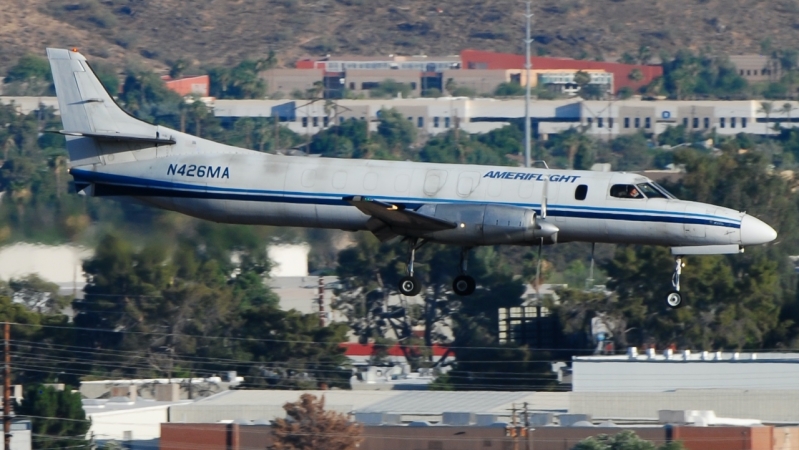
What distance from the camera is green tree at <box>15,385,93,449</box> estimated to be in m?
52.3

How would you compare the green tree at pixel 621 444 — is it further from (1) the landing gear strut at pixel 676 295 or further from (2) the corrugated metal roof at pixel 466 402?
(2) the corrugated metal roof at pixel 466 402

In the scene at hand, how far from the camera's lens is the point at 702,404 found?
5234 cm

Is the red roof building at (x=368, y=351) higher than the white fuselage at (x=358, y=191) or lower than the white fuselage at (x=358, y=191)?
lower

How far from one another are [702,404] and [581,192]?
20.7 metres

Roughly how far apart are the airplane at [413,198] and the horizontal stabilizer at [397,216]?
3 cm

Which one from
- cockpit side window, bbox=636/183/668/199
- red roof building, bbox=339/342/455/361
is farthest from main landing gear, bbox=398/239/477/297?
red roof building, bbox=339/342/455/361

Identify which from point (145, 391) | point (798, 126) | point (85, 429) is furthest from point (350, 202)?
point (798, 126)

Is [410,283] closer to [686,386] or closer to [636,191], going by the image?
[636,191]

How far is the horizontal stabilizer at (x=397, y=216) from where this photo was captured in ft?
108

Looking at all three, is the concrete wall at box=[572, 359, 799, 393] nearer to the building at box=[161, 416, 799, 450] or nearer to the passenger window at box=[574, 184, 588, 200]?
the building at box=[161, 416, 799, 450]

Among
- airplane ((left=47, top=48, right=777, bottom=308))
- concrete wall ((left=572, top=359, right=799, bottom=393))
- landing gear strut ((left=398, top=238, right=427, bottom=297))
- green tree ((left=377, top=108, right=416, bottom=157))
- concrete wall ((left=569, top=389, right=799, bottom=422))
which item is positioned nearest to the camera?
airplane ((left=47, top=48, right=777, bottom=308))

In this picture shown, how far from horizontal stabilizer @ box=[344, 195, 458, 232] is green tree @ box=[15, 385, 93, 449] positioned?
68.7ft

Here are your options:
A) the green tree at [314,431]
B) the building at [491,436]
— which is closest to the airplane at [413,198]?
the building at [491,436]

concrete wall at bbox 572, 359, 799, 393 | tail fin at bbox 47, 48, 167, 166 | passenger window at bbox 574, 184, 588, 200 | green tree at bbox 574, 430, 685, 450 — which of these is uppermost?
tail fin at bbox 47, 48, 167, 166
